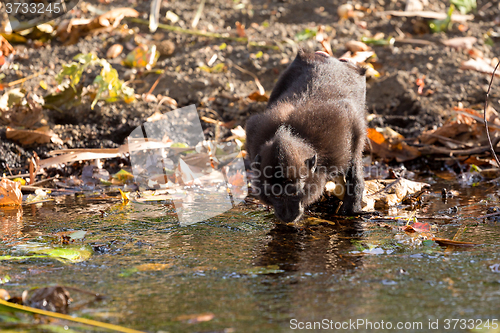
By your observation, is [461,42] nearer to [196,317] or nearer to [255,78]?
[255,78]

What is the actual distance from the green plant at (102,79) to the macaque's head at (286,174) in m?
3.42

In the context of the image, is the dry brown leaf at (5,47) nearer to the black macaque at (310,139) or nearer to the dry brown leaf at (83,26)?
the dry brown leaf at (83,26)

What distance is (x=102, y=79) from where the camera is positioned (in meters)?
5.96

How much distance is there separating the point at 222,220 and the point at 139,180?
5.79 ft

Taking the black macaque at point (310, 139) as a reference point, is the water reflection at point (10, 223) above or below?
below

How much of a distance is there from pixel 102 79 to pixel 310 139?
3593mm

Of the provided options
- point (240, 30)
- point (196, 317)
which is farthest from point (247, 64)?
point (196, 317)

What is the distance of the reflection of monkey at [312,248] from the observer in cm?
269

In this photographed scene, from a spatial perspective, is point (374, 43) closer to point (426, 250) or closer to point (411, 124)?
point (411, 124)

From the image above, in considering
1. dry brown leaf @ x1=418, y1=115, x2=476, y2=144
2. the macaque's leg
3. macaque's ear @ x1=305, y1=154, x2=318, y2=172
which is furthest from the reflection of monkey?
dry brown leaf @ x1=418, y1=115, x2=476, y2=144

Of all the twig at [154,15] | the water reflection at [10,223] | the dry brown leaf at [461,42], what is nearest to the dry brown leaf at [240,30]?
the twig at [154,15]

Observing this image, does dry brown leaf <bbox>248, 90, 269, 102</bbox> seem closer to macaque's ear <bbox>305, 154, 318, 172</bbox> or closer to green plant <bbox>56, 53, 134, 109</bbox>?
green plant <bbox>56, 53, 134, 109</bbox>

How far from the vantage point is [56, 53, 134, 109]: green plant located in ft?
19.5

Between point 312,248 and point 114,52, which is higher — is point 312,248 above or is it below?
below
